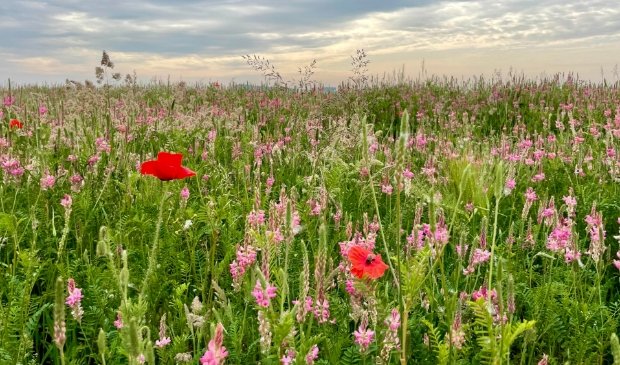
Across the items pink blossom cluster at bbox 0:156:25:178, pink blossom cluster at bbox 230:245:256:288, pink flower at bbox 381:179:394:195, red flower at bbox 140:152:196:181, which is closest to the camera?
pink blossom cluster at bbox 230:245:256:288

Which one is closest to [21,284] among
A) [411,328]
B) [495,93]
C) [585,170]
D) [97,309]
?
[97,309]

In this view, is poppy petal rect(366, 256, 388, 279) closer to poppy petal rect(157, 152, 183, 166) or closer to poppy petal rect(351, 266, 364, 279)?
poppy petal rect(351, 266, 364, 279)

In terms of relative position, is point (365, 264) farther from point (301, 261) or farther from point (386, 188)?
point (386, 188)

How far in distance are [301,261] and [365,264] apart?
55.0 inches

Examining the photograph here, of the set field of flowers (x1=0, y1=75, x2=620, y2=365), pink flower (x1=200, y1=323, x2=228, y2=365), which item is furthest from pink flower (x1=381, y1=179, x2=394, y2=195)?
pink flower (x1=200, y1=323, x2=228, y2=365)

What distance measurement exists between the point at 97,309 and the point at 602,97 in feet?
36.4

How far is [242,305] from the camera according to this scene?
288 centimetres

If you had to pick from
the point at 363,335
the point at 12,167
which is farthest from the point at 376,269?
the point at 12,167

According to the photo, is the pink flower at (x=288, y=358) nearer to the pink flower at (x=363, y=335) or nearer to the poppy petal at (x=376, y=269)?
the pink flower at (x=363, y=335)

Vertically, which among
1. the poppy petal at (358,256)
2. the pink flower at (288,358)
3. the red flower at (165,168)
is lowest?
the pink flower at (288,358)

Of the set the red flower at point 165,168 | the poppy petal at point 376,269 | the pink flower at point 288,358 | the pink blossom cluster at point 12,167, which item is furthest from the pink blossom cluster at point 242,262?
the pink blossom cluster at point 12,167

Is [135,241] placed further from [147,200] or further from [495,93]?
[495,93]

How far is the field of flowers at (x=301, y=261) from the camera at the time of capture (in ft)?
6.09

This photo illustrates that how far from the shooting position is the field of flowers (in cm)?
186
